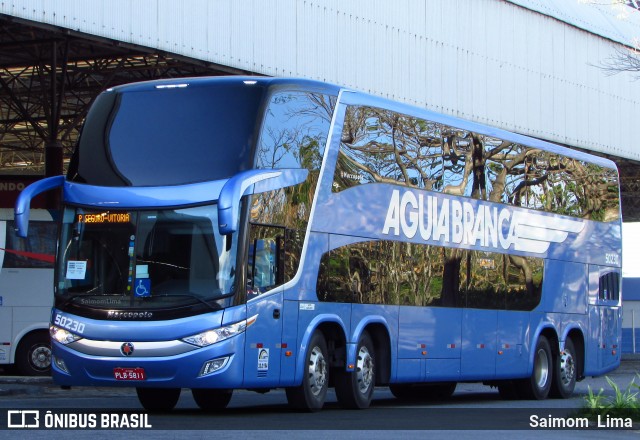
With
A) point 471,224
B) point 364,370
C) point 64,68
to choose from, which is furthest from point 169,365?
point 64,68

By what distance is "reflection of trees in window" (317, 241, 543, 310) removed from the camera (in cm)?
1645

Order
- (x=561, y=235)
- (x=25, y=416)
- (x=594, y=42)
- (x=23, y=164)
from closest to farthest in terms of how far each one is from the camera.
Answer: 1. (x=25, y=416)
2. (x=561, y=235)
3. (x=594, y=42)
4. (x=23, y=164)

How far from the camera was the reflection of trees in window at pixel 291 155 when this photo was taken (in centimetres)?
1484

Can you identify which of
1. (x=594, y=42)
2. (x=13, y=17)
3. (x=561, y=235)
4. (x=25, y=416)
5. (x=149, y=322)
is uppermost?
(x=594, y=42)

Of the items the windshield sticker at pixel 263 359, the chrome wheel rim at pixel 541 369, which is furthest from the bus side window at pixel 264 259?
the chrome wheel rim at pixel 541 369

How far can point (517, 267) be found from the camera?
68.0ft

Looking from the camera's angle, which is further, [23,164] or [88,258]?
[23,164]

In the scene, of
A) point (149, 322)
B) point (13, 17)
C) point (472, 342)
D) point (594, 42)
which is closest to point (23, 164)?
point (594, 42)

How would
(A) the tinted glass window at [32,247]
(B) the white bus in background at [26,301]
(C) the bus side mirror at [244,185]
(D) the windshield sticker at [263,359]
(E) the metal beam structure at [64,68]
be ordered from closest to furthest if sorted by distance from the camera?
1. (C) the bus side mirror at [244,185]
2. (D) the windshield sticker at [263,359]
3. (A) the tinted glass window at [32,247]
4. (B) the white bus in background at [26,301]
5. (E) the metal beam structure at [64,68]

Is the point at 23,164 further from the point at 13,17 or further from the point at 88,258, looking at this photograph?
the point at 88,258

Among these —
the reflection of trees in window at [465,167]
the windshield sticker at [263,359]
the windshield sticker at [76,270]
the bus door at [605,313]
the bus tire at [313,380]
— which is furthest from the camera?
the bus door at [605,313]

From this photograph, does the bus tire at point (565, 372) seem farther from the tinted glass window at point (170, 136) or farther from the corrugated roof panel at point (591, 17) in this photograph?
the corrugated roof panel at point (591, 17)

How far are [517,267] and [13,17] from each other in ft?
29.2

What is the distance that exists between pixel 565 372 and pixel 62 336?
10.4m
